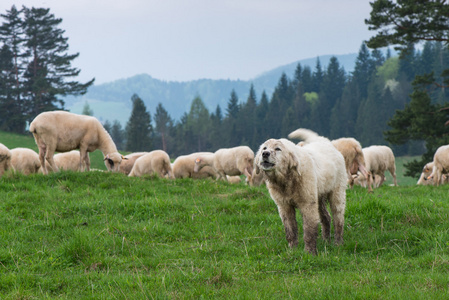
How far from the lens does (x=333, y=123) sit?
10256 centimetres

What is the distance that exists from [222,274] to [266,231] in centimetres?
257

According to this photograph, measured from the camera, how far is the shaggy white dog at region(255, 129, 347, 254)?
21.8 ft

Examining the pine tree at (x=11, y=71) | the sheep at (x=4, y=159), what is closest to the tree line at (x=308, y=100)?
the pine tree at (x=11, y=71)

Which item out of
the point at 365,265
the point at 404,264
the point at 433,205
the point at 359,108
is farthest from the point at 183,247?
the point at 359,108

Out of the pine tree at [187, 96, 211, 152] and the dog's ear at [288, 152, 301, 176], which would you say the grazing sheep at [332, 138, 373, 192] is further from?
the pine tree at [187, 96, 211, 152]

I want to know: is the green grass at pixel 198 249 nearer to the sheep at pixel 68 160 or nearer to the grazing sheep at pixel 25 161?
the grazing sheep at pixel 25 161

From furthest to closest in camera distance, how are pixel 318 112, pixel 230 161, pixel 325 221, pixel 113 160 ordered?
pixel 318 112
pixel 230 161
pixel 113 160
pixel 325 221

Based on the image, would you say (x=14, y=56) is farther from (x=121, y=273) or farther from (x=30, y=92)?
(x=121, y=273)

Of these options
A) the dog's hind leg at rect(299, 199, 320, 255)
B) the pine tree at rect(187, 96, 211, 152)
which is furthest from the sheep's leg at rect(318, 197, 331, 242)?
the pine tree at rect(187, 96, 211, 152)

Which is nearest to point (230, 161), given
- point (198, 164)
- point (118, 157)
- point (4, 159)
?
point (198, 164)

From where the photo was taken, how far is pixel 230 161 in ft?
62.7

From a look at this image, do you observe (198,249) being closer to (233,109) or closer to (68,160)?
(68,160)

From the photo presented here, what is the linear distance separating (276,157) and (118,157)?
10.2m

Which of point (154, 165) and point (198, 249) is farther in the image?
point (154, 165)
